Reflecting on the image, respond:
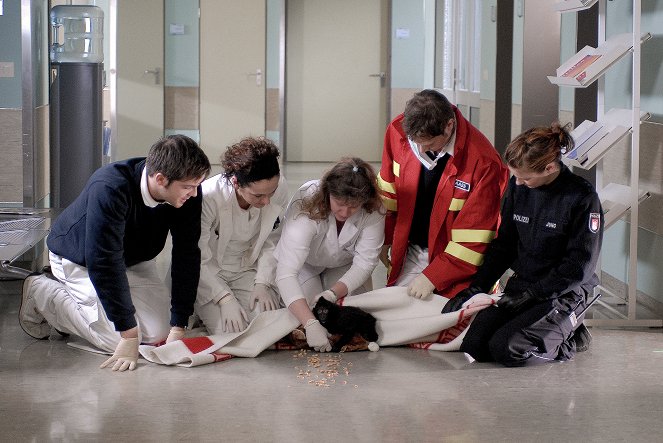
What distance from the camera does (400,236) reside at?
384cm

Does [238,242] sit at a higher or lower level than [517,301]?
higher

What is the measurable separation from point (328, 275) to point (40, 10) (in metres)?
2.91

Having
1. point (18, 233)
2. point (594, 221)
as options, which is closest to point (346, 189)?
point (594, 221)

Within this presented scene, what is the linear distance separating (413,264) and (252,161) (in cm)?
89

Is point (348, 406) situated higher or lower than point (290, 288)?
lower

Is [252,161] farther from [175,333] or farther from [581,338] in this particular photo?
[581,338]

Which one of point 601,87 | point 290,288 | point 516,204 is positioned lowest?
point 290,288

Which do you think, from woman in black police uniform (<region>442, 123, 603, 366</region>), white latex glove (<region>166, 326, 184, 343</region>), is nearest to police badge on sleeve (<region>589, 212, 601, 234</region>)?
woman in black police uniform (<region>442, 123, 603, 366</region>)

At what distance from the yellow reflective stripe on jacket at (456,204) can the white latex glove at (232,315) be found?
887mm

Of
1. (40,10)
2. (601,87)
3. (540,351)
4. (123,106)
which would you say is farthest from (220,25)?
(540,351)

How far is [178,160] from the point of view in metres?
3.10

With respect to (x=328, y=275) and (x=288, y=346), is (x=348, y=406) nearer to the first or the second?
(x=288, y=346)

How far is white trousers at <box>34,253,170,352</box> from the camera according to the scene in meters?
3.44

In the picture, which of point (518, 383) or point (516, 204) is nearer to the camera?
point (518, 383)
